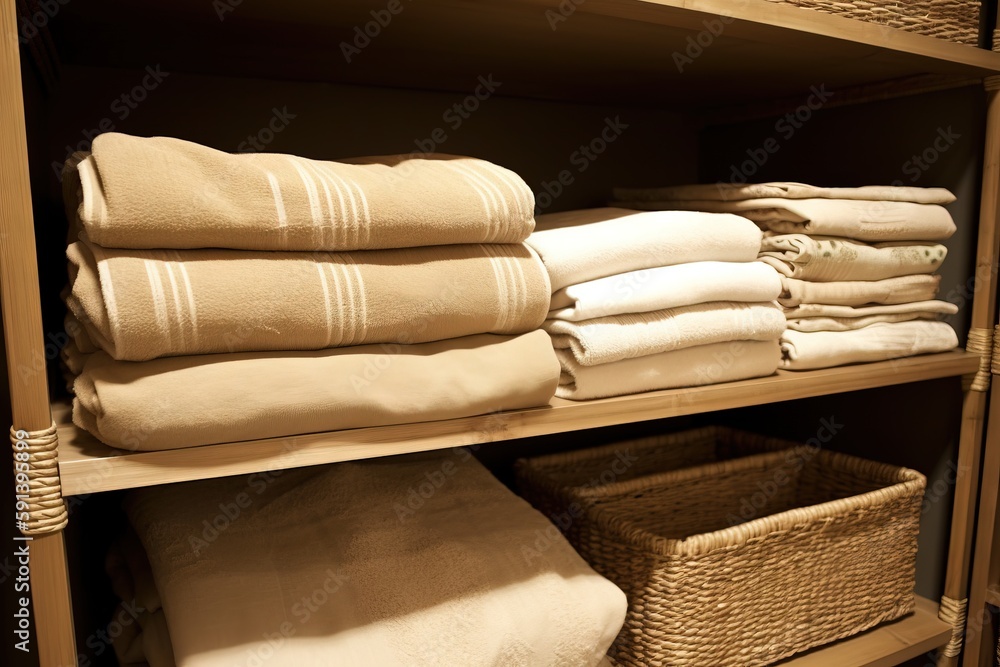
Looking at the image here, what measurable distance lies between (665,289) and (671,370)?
3.4 inches

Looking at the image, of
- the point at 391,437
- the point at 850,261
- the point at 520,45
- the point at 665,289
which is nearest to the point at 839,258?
the point at 850,261

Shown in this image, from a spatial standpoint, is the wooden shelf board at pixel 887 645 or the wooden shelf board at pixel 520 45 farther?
the wooden shelf board at pixel 887 645

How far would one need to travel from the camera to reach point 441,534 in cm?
74

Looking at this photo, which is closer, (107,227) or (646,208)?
(107,227)

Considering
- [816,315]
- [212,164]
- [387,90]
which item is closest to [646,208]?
[816,315]

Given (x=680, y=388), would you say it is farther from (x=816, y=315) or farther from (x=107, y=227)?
(x=107, y=227)

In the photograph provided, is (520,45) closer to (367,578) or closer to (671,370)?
(671,370)

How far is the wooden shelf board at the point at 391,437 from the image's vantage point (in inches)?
19.3

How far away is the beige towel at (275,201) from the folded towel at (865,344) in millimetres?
397

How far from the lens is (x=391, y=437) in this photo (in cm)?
58

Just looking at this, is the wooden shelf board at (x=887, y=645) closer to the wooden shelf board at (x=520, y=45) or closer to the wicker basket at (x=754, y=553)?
the wicker basket at (x=754, y=553)

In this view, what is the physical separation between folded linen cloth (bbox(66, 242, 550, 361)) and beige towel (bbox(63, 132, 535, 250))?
13 mm

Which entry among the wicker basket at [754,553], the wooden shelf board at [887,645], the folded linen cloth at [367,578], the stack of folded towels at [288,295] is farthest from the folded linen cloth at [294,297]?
the wooden shelf board at [887,645]

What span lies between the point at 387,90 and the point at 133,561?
25.3 inches
